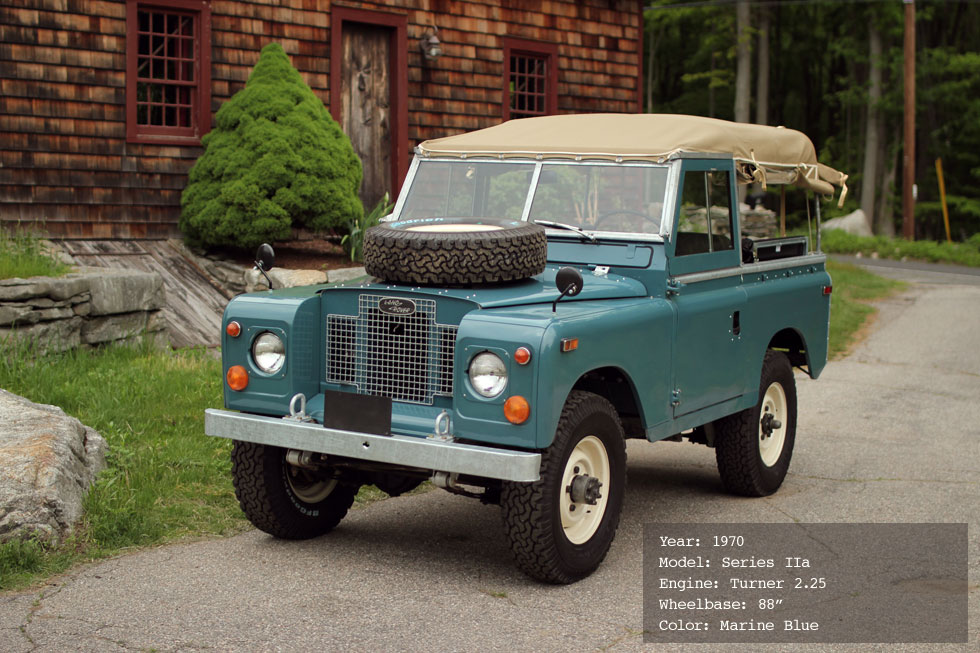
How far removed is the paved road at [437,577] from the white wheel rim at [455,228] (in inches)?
63.5

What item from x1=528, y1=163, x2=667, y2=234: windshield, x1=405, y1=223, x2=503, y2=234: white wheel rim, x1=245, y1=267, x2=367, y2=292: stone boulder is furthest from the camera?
x1=245, y1=267, x2=367, y2=292: stone boulder

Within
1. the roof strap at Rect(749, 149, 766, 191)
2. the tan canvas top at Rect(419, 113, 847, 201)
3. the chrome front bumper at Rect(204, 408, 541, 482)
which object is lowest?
the chrome front bumper at Rect(204, 408, 541, 482)

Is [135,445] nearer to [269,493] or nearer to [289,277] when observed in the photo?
[269,493]

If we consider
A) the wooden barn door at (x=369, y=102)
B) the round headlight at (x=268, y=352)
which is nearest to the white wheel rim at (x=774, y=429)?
the round headlight at (x=268, y=352)

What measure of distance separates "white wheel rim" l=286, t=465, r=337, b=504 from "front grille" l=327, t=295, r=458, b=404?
60 centimetres

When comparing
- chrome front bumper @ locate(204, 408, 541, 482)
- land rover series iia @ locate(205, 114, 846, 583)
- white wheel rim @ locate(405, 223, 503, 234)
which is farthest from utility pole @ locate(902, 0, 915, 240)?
chrome front bumper @ locate(204, 408, 541, 482)

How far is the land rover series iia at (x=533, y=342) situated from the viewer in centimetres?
488

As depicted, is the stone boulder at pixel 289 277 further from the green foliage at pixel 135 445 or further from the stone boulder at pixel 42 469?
the stone boulder at pixel 42 469

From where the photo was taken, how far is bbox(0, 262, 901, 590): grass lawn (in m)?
5.59

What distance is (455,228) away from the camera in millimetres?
5648

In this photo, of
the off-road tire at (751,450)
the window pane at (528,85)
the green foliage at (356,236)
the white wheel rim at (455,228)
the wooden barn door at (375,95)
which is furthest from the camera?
the window pane at (528,85)

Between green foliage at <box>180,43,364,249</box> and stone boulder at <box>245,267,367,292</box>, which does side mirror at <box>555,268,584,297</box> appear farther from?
green foliage at <box>180,43,364,249</box>

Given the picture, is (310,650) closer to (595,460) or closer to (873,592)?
(595,460)

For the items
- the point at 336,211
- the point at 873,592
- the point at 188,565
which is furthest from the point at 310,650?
the point at 336,211
